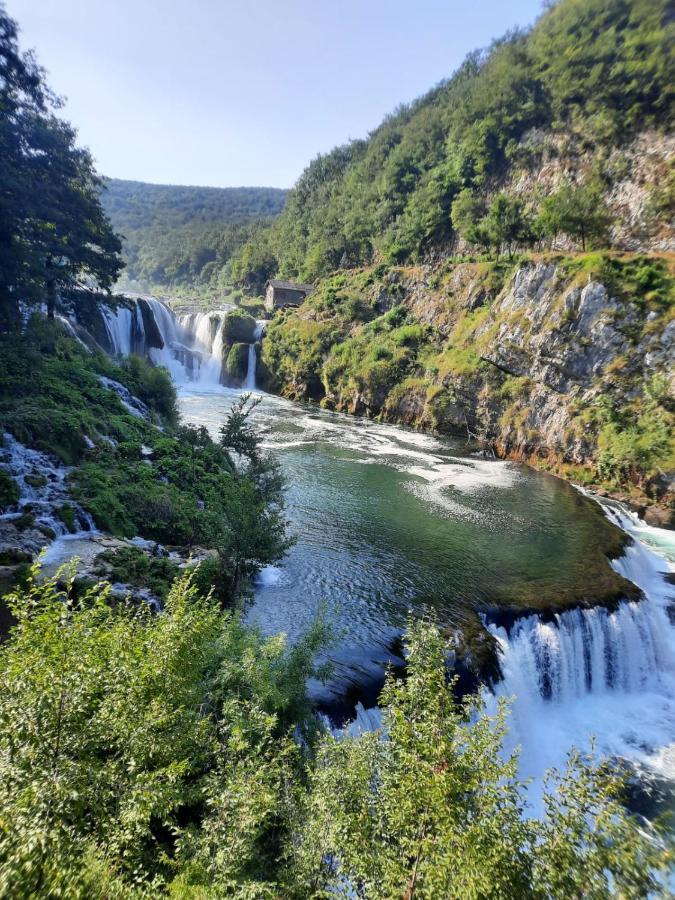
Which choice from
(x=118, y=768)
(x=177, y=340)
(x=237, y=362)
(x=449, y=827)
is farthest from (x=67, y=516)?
(x=177, y=340)

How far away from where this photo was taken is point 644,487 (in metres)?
30.5

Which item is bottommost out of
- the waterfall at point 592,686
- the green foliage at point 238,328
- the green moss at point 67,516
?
the waterfall at point 592,686

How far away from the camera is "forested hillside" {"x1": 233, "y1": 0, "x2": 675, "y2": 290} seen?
48.0 meters

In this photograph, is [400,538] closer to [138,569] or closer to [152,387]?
[138,569]

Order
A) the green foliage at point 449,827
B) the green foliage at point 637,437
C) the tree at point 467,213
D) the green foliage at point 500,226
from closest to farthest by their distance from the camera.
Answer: the green foliage at point 449,827 < the green foliage at point 637,437 < the green foliage at point 500,226 < the tree at point 467,213

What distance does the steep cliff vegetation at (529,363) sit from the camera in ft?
110

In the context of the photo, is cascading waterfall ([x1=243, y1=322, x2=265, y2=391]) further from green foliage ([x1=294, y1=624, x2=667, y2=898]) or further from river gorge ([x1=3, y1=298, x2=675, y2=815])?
green foliage ([x1=294, y1=624, x2=667, y2=898])

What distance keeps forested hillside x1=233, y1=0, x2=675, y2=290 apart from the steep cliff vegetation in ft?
26.8

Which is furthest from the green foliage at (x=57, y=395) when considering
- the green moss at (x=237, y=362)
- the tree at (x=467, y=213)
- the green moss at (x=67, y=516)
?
the tree at (x=467, y=213)

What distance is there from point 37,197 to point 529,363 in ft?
132

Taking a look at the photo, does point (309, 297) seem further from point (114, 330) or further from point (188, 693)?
point (188, 693)

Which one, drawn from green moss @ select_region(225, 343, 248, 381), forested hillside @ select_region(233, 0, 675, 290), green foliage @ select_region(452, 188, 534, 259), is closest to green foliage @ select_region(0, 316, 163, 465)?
green moss @ select_region(225, 343, 248, 381)

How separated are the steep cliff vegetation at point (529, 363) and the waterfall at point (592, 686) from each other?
51.0ft

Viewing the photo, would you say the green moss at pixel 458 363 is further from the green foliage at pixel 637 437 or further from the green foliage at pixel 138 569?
the green foliage at pixel 138 569
